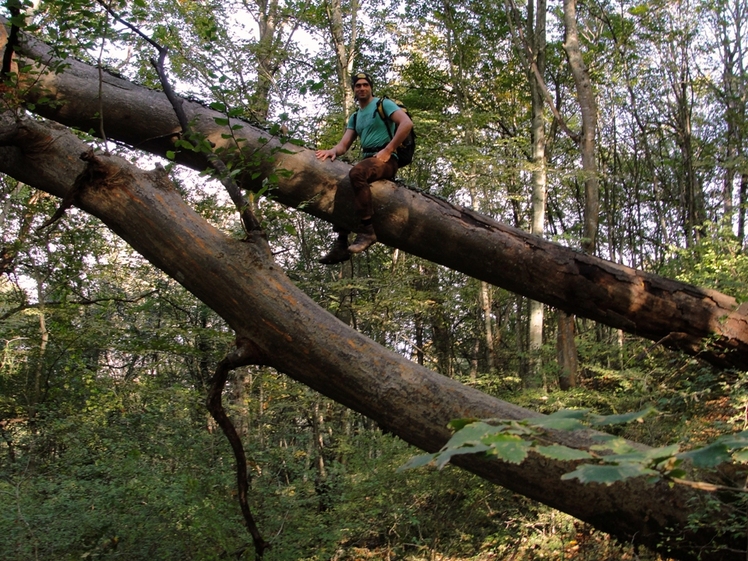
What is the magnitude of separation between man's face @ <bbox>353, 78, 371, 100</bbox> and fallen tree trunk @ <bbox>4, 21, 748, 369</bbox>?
0.72m

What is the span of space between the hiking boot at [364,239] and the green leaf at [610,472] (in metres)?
3.17

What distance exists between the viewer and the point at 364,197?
424cm

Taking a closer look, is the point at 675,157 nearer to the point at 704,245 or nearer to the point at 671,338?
the point at 704,245

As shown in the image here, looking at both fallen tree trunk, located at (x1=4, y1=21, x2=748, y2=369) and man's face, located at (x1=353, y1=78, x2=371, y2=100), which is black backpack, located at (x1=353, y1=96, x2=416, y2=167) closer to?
man's face, located at (x1=353, y1=78, x2=371, y2=100)

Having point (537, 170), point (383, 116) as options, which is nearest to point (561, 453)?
point (383, 116)

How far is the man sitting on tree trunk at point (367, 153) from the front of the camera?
Answer: 425cm

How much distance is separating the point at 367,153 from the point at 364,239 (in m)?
0.89

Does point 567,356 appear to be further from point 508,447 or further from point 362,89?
point 508,447

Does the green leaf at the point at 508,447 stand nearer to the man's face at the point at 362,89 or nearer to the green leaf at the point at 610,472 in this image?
the green leaf at the point at 610,472

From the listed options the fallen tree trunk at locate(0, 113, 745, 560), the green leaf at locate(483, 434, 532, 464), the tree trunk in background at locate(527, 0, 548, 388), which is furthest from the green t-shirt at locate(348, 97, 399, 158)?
the tree trunk in background at locate(527, 0, 548, 388)

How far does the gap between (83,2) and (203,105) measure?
1073mm

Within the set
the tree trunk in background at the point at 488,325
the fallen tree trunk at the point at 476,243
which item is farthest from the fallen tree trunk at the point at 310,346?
the tree trunk in background at the point at 488,325

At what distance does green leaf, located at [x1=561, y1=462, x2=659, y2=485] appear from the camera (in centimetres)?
99

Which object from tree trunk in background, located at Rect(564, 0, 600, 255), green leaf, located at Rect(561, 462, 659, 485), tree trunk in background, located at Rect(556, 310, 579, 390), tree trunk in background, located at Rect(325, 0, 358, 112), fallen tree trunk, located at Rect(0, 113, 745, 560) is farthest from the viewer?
tree trunk in background, located at Rect(325, 0, 358, 112)
